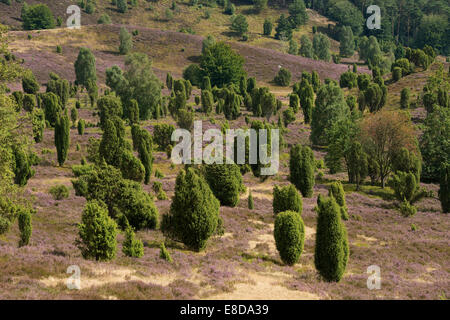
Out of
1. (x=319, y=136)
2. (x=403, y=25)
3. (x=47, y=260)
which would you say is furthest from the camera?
(x=403, y=25)

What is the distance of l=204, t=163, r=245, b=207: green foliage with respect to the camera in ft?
114

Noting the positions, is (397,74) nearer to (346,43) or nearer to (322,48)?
(322,48)

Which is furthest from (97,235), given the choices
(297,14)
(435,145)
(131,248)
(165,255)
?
(297,14)

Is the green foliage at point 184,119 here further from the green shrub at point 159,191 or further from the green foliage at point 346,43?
the green foliage at point 346,43

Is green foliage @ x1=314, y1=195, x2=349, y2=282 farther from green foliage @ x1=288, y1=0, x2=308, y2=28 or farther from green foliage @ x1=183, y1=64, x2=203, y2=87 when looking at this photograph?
green foliage @ x1=288, y1=0, x2=308, y2=28

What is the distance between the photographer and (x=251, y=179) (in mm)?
47812

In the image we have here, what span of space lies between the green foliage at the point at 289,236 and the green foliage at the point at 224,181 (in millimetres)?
10847

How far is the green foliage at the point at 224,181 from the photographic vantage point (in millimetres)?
34625

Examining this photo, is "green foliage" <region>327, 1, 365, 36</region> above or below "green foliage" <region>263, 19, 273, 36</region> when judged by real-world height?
above

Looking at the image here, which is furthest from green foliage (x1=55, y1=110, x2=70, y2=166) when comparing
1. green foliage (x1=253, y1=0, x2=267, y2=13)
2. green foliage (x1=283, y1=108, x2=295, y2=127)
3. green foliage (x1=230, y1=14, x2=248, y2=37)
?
green foliage (x1=253, y1=0, x2=267, y2=13)

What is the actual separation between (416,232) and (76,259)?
26.6 metres

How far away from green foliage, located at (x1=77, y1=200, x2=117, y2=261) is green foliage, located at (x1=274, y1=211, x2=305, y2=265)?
30.6ft
